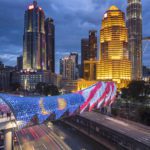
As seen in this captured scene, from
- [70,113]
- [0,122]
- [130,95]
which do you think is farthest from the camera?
[130,95]

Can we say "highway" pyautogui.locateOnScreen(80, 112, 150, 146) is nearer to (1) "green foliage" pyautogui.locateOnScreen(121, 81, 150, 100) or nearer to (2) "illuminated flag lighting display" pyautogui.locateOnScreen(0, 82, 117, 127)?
(2) "illuminated flag lighting display" pyautogui.locateOnScreen(0, 82, 117, 127)

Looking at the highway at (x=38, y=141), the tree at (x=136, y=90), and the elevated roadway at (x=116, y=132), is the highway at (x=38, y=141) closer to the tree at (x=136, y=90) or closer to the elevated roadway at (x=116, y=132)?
the elevated roadway at (x=116, y=132)

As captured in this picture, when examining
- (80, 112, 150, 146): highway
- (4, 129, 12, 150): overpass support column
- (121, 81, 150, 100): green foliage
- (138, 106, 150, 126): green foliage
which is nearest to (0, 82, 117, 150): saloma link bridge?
(4, 129, 12, 150): overpass support column

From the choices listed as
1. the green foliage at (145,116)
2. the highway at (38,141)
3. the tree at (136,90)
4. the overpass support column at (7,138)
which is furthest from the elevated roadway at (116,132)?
the tree at (136,90)

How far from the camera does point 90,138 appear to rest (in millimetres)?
84500

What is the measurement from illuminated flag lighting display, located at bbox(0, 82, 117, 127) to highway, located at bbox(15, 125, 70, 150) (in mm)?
8111

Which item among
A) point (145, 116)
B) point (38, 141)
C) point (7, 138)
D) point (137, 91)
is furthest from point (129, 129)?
point (137, 91)

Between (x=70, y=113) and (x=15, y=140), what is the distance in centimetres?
1723

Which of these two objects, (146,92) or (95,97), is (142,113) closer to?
(95,97)

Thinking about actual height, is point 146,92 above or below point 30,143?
above

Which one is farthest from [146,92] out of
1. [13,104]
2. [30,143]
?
[13,104]

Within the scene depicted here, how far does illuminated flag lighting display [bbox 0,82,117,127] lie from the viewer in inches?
2162

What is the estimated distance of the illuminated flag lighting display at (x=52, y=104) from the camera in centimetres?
5492

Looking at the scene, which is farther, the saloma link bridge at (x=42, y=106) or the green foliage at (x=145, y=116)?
the green foliage at (x=145, y=116)
